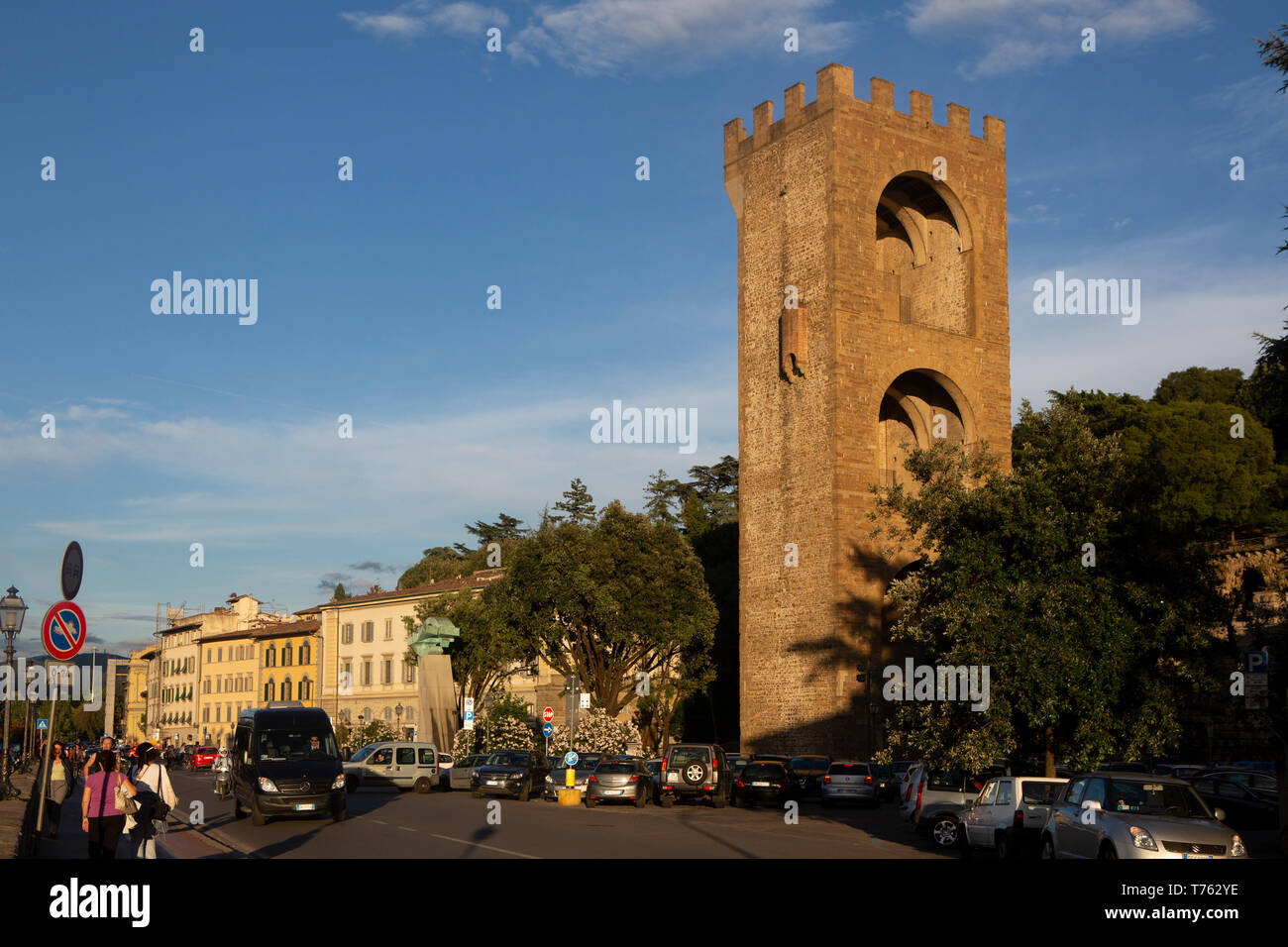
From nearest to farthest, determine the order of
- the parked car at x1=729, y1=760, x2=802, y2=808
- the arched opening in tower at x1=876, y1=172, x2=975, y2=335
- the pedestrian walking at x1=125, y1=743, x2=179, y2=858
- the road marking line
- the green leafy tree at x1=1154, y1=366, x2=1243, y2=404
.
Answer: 1. the pedestrian walking at x1=125, y1=743, x2=179, y2=858
2. the road marking line
3. the parked car at x1=729, y1=760, x2=802, y2=808
4. the arched opening in tower at x1=876, y1=172, x2=975, y2=335
5. the green leafy tree at x1=1154, y1=366, x2=1243, y2=404

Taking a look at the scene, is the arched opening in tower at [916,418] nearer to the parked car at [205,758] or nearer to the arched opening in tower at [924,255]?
the arched opening in tower at [924,255]

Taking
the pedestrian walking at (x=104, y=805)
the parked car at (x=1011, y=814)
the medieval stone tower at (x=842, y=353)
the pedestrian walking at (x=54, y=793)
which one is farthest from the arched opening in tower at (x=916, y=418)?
the pedestrian walking at (x=104, y=805)

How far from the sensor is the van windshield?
25359mm

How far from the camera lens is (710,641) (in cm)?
5550

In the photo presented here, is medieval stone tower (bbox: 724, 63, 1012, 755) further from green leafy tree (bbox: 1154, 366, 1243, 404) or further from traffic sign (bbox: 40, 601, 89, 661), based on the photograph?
traffic sign (bbox: 40, 601, 89, 661)

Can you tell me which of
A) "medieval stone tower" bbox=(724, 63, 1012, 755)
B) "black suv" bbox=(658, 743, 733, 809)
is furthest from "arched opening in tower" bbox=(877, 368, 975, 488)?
"black suv" bbox=(658, 743, 733, 809)

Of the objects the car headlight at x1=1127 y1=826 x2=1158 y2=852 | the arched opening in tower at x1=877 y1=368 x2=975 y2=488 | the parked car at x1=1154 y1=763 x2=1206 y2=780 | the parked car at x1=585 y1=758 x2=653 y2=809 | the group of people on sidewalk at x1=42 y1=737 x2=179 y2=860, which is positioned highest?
the arched opening in tower at x1=877 y1=368 x2=975 y2=488

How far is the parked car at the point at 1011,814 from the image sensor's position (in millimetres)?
18234

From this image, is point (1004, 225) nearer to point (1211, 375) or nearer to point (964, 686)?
point (1211, 375)

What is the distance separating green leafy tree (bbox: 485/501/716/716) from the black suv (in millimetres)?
16088

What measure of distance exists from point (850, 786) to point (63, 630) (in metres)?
26.5

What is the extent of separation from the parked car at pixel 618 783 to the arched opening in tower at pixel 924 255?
26.0 meters

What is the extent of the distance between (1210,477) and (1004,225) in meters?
13.8

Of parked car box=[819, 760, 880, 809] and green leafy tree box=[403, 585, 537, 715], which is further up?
green leafy tree box=[403, 585, 537, 715]
